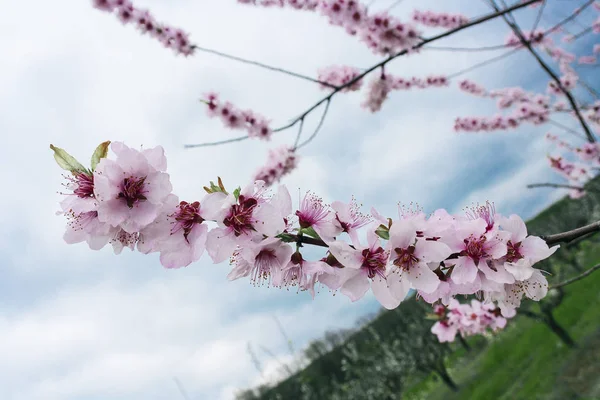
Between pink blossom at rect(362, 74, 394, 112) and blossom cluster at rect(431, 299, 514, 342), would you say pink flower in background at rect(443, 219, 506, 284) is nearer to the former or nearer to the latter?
blossom cluster at rect(431, 299, 514, 342)

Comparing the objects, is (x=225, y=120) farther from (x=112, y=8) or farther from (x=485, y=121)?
(x=485, y=121)

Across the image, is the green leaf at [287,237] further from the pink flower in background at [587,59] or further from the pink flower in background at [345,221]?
the pink flower in background at [587,59]

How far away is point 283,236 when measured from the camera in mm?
1130

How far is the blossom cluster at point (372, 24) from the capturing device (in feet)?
13.8

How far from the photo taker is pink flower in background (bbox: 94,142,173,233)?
1.06 metres

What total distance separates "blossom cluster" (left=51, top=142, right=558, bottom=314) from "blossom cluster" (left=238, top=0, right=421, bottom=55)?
334cm

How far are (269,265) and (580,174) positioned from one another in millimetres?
6402

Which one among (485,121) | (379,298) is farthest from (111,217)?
(485,121)

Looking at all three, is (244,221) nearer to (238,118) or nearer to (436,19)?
(238,118)

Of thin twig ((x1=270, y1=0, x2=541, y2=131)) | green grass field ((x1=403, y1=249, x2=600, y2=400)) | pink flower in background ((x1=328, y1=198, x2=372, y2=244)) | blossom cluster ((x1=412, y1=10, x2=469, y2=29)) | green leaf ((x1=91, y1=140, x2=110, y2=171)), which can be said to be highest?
blossom cluster ((x1=412, y1=10, x2=469, y2=29))

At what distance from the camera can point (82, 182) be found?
1.14 m

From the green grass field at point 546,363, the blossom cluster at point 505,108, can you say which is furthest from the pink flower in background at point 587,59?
the green grass field at point 546,363

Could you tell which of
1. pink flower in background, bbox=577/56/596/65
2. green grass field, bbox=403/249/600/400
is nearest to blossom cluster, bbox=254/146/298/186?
green grass field, bbox=403/249/600/400

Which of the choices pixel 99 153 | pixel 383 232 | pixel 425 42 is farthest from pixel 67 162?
pixel 425 42
